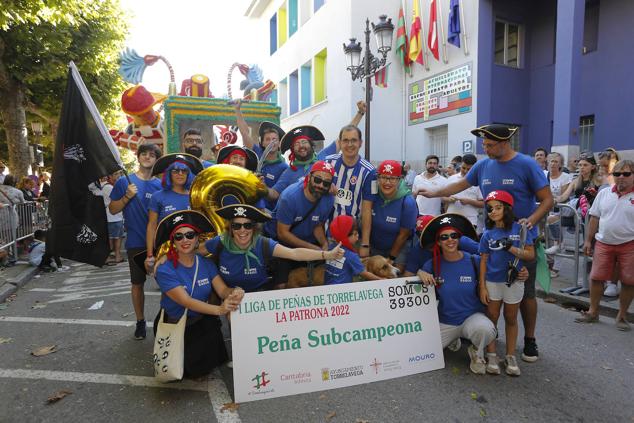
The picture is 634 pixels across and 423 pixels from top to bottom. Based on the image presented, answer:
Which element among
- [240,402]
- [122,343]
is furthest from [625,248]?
[122,343]

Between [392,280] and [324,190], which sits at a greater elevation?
[324,190]

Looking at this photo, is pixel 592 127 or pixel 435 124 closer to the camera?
pixel 592 127

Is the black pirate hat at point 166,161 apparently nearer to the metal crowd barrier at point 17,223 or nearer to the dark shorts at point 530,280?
the dark shorts at point 530,280

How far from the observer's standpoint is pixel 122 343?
4.30 metres

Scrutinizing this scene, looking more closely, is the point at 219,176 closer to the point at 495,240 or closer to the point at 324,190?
the point at 324,190

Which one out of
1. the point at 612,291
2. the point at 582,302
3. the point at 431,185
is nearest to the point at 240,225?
the point at 582,302

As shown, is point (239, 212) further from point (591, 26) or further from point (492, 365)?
point (591, 26)

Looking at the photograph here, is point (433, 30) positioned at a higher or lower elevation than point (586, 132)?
higher

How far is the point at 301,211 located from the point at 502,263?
174 cm

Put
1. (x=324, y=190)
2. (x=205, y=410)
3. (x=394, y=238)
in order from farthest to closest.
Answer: (x=394, y=238) → (x=324, y=190) → (x=205, y=410)

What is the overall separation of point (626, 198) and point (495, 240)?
223cm

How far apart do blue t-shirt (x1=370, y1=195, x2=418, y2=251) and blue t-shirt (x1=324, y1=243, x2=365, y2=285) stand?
0.61 metres

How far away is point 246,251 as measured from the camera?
3.51 metres

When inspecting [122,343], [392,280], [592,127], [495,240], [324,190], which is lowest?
[122,343]
